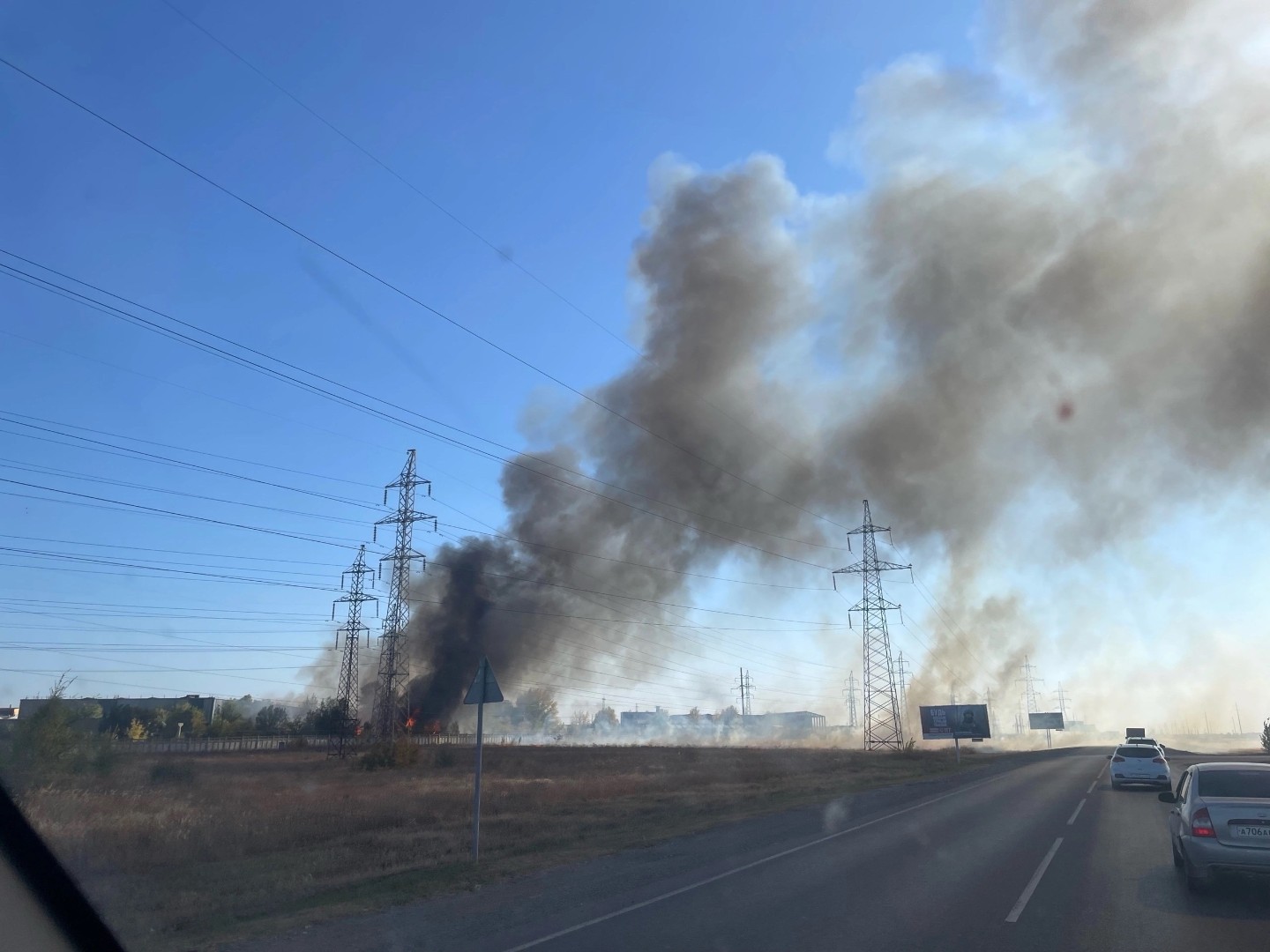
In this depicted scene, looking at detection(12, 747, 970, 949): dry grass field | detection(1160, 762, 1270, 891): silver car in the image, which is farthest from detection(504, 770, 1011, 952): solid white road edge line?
detection(1160, 762, 1270, 891): silver car

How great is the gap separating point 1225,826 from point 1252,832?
22cm

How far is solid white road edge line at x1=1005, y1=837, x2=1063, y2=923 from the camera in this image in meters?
7.91

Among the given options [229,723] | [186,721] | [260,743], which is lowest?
[260,743]

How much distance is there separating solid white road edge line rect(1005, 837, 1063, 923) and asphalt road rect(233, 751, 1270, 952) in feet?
0.08

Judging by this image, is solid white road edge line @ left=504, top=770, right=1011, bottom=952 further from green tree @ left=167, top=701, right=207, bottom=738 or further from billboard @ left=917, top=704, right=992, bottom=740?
green tree @ left=167, top=701, right=207, bottom=738

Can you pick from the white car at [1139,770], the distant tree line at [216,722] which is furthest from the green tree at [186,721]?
the white car at [1139,770]

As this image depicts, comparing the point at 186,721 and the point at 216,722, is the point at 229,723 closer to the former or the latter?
the point at 216,722

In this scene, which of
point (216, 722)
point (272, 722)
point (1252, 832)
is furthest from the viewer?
point (272, 722)

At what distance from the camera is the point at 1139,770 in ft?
78.1

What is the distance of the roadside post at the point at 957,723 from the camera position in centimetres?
5862

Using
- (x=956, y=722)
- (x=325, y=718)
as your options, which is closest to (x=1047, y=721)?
(x=956, y=722)

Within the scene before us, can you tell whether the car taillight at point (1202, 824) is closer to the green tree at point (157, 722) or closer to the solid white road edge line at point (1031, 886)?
the solid white road edge line at point (1031, 886)

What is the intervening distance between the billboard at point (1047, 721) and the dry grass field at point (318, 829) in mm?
80549

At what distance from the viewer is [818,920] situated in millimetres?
7836
